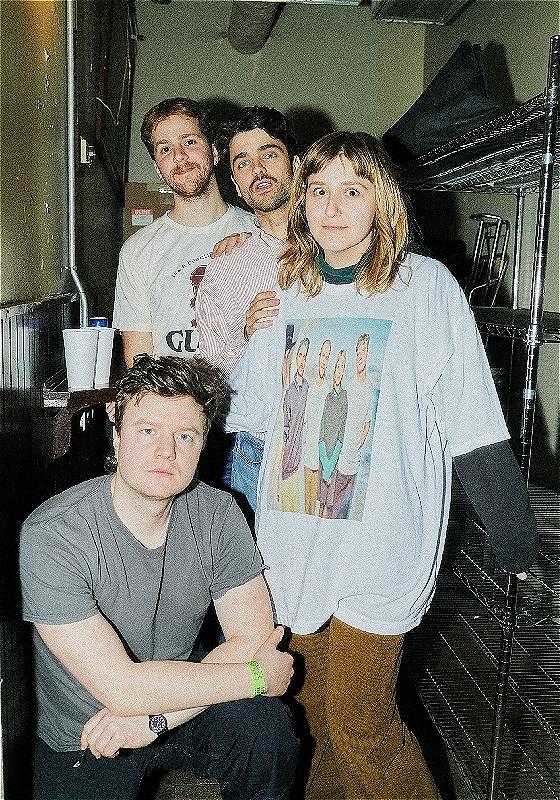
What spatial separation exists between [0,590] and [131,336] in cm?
85

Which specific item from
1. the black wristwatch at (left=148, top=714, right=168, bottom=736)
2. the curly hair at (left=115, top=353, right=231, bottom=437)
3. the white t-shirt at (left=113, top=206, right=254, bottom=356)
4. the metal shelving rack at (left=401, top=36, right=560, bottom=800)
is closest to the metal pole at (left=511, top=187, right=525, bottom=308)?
the metal shelving rack at (left=401, top=36, right=560, bottom=800)

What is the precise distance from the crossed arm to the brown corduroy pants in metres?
0.08

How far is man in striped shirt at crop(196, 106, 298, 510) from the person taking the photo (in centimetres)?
177

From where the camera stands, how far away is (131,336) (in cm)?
206

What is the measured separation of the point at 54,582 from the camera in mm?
1246

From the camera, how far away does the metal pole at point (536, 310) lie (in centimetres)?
138

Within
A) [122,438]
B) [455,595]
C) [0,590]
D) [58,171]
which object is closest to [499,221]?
[455,595]

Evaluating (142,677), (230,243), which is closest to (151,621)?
(142,677)

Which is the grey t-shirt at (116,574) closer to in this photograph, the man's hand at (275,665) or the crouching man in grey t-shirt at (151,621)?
the crouching man in grey t-shirt at (151,621)

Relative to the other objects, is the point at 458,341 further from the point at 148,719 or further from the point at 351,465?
the point at 148,719

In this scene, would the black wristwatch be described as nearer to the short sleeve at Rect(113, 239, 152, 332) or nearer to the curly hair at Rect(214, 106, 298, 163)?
the short sleeve at Rect(113, 239, 152, 332)

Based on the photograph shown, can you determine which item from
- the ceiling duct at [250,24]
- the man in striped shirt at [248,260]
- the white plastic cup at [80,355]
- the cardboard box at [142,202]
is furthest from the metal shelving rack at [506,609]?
the cardboard box at [142,202]

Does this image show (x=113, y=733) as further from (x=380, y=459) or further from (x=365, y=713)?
(x=380, y=459)

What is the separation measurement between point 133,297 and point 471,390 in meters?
1.01
